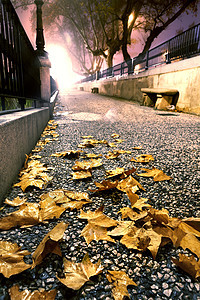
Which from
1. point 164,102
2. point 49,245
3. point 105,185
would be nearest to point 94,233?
point 49,245

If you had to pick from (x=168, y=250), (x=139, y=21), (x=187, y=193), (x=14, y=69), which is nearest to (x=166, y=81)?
(x=14, y=69)

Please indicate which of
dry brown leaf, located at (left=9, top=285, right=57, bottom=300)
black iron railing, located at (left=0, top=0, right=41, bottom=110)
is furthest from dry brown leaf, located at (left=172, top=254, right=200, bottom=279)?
black iron railing, located at (left=0, top=0, right=41, bottom=110)

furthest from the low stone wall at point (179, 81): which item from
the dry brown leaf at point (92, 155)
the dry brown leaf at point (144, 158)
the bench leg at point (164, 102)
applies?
the dry brown leaf at point (92, 155)

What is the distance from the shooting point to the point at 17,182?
1828mm

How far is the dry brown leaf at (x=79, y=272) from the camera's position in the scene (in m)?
0.87

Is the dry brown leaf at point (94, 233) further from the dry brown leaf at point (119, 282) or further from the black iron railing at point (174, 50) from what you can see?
the black iron railing at point (174, 50)

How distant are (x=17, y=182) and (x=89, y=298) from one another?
1279mm

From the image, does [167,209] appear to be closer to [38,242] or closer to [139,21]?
[38,242]

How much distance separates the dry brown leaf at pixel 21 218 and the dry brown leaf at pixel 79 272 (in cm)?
42

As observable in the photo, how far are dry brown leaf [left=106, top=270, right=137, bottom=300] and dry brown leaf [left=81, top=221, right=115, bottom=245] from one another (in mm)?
215

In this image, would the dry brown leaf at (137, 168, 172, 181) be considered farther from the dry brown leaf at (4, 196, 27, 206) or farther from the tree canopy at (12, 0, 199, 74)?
the tree canopy at (12, 0, 199, 74)

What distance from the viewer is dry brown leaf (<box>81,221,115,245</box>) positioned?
45.3 inches

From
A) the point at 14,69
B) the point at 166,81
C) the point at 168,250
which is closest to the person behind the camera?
the point at 168,250

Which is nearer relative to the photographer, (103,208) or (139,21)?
(103,208)
